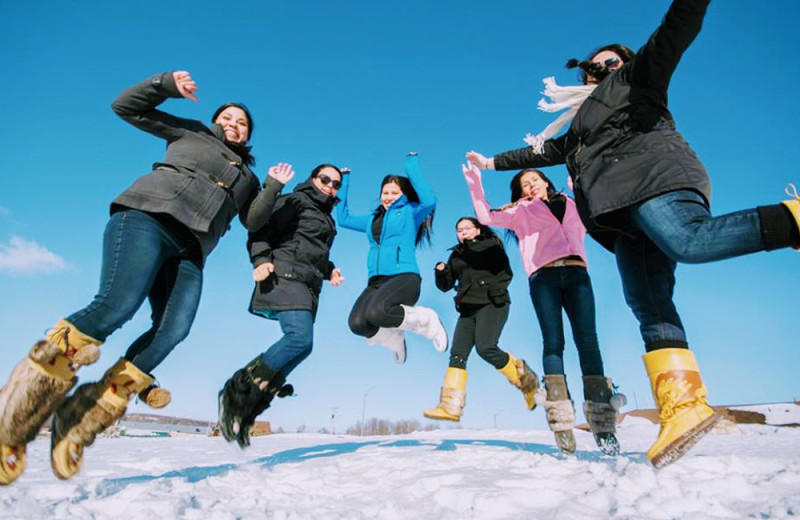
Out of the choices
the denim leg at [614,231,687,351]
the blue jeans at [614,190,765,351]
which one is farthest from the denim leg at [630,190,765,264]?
the denim leg at [614,231,687,351]

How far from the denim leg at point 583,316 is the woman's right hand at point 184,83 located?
324cm

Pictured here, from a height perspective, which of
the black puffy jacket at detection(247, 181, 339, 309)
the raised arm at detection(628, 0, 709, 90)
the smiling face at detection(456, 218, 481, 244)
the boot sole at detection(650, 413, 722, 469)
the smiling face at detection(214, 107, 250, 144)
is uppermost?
the smiling face at detection(214, 107, 250, 144)

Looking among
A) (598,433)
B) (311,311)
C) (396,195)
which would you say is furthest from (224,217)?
(598,433)

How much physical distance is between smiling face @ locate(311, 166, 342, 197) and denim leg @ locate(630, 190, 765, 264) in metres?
2.96

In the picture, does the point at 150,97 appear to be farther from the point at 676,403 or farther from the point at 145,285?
the point at 676,403

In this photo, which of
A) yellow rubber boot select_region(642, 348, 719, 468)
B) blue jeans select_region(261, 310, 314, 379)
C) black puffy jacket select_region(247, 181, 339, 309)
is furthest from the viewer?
black puffy jacket select_region(247, 181, 339, 309)

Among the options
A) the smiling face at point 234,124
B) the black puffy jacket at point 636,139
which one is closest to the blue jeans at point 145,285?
the smiling face at point 234,124

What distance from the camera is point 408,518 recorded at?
1.71m

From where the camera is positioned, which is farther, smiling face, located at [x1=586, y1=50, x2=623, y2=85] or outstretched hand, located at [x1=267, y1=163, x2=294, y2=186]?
outstretched hand, located at [x1=267, y1=163, x2=294, y2=186]

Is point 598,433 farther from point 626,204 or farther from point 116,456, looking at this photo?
point 116,456

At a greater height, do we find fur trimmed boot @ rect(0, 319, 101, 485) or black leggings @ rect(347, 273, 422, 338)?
black leggings @ rect(347, 273, 422, 338)

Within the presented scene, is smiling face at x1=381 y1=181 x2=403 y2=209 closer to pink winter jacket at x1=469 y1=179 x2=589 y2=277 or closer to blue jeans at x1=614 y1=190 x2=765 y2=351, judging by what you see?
pink winter jacket at x1=469 y1=179 x2=589 y2=277

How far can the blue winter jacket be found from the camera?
447 cm

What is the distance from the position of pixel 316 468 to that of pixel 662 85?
10.2 ft
